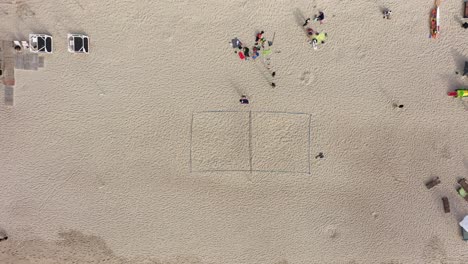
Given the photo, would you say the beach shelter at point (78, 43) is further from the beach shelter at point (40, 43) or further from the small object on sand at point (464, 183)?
the small object on sand at point (464, 183)

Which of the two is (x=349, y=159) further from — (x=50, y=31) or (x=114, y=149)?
(x=50, y=31)

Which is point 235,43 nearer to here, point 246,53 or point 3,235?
point 246,53

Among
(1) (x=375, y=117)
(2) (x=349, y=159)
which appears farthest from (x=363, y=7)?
(2) (x=349, y=159)

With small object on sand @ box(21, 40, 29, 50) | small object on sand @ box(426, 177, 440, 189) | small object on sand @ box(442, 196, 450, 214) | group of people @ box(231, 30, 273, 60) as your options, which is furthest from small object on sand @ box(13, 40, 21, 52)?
small object on sand @ box(442, 196, 450, 214)

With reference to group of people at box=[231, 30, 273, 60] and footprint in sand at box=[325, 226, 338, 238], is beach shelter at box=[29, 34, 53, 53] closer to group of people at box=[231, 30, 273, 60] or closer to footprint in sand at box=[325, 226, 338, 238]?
group of people at box=[231, 30, 273, 60]

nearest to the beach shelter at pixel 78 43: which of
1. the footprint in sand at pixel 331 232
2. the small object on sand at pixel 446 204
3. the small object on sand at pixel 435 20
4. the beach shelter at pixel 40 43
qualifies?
the beach shelter at pixel 40 43

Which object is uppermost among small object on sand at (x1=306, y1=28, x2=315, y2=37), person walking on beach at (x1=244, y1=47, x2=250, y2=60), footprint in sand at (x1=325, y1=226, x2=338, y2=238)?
small object on sand at (x1=306, y1=28, x2=315, y2=37)
